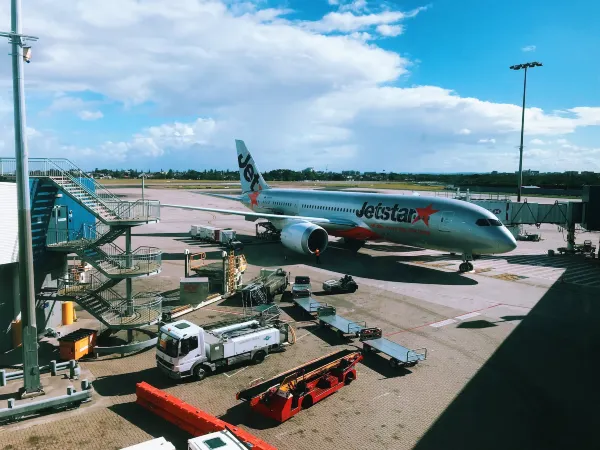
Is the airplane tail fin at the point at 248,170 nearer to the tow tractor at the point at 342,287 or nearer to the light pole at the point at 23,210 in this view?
the tow tractor at the point at 342,287

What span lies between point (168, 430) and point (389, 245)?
35555mm

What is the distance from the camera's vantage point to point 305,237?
1375 inches

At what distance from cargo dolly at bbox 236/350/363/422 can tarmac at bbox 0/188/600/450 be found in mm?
310

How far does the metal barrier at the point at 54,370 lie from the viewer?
53.0ft

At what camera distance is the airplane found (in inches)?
1198

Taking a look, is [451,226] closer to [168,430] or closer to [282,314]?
[282,314]

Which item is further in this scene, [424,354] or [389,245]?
[389,245]

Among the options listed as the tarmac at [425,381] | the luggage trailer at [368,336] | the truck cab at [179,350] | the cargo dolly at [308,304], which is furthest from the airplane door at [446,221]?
the truck cab at [179,350]

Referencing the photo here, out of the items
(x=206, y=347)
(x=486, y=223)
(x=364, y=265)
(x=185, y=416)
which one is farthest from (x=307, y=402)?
(x=364, y=265)

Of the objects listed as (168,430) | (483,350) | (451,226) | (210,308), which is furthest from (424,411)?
(451,226)

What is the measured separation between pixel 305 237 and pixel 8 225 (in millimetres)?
20918

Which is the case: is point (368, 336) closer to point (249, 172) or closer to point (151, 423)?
point (151, 423)

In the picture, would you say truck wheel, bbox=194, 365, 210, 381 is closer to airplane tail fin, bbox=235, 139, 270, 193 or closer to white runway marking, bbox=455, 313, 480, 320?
white runway marking, bbox=455, 313, 480, 320

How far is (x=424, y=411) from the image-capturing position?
14.3m
